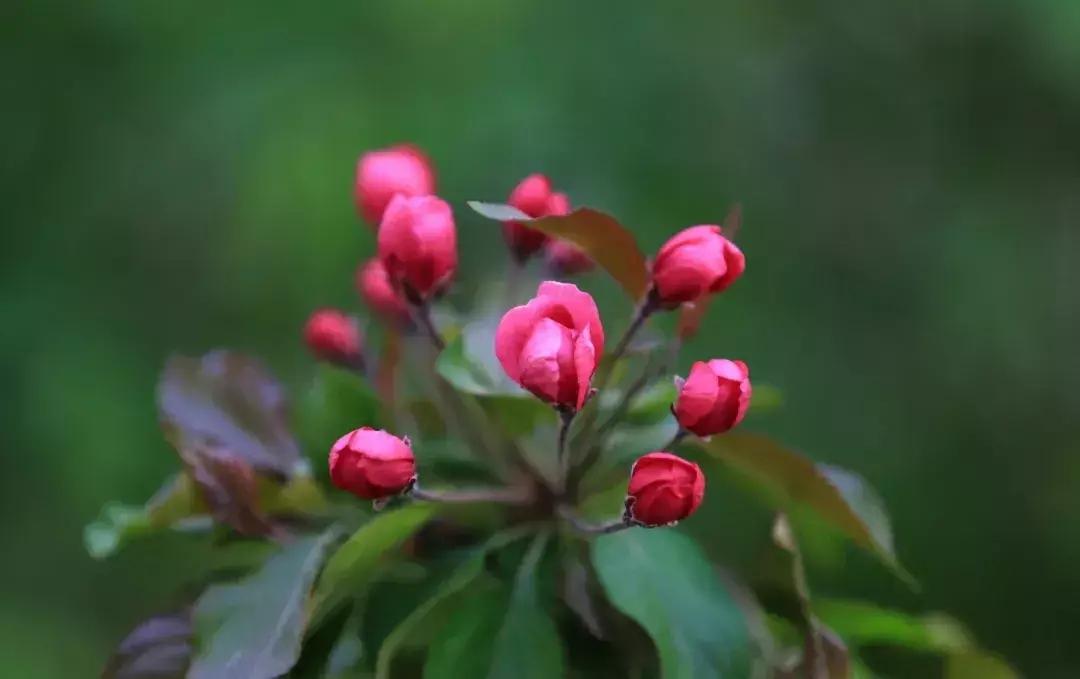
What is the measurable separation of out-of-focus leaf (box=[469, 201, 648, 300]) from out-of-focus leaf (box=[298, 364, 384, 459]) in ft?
0.57

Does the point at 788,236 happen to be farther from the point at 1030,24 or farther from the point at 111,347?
the point at 111,347

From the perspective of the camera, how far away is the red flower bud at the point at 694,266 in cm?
57

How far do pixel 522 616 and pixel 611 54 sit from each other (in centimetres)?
109

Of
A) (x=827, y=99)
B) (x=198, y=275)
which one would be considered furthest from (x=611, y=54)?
(x=198, y=275)

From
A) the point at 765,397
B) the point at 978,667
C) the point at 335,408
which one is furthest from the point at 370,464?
the point at 978,667

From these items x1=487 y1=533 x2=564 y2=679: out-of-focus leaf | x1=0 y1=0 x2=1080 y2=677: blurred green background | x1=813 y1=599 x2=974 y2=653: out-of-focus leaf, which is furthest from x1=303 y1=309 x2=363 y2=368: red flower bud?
x1=0 y1=0 x2=1080 y2=677: blurred green background

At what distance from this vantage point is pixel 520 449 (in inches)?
26.1

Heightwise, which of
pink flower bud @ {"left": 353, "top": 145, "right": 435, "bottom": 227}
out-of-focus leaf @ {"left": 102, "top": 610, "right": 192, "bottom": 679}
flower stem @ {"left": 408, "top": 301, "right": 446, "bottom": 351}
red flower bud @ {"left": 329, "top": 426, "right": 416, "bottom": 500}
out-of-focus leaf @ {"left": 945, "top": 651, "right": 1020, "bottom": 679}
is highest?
pink flower bud @ {"left": 353, "top": 145, "right": 435, "bottom": 227}

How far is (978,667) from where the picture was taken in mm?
733

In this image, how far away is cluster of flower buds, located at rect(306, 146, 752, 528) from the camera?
0.51 meters

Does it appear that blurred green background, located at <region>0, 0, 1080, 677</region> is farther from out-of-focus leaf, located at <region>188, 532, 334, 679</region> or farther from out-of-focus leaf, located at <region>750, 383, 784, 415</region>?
out-of-focus leaf, located at <region>188, 532, 334, 679</region>

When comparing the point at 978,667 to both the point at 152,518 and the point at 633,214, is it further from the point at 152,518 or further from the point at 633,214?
the point at 633,214

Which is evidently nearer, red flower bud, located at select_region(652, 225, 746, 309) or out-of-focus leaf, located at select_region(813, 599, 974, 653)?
red flower bud, located at select_region(652, 225, 746, 309)

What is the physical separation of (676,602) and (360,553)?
0.55ft
